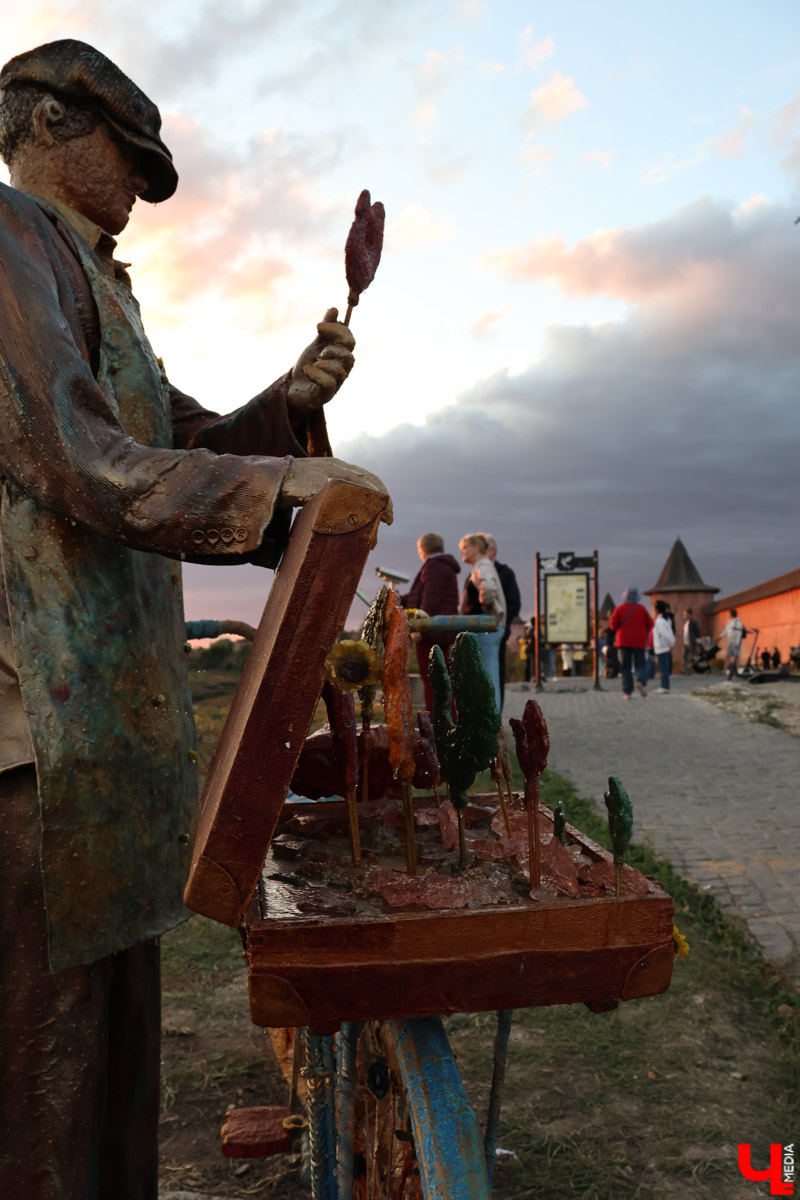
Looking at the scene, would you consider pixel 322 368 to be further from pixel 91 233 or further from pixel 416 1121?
pixel 416 1121

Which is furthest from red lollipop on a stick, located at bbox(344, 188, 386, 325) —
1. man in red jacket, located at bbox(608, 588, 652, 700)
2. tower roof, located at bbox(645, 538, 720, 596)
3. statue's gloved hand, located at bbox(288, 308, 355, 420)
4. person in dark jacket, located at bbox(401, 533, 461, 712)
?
tower roof, located at bbox(645, 538, 720, 596)

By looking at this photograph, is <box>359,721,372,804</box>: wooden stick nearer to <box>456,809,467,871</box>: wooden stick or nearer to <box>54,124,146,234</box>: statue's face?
<box>456,809,467,871</box>: wooden stick

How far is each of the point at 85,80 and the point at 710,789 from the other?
24.8ft

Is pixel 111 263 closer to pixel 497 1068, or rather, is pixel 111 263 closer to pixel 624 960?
pixel 624 960

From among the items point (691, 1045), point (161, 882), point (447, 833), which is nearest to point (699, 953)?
point (691, 1045)

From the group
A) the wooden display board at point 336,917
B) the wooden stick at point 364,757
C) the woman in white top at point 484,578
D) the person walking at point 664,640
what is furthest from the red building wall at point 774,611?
the wooden display board at point 336,917

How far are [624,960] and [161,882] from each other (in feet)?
2.74

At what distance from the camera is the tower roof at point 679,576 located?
41.6m

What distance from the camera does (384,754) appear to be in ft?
6.88

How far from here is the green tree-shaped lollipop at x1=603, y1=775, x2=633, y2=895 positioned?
1396 millimetres

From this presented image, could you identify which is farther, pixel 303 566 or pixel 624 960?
pixel 624 960

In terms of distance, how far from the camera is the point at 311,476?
1270 millimetres
